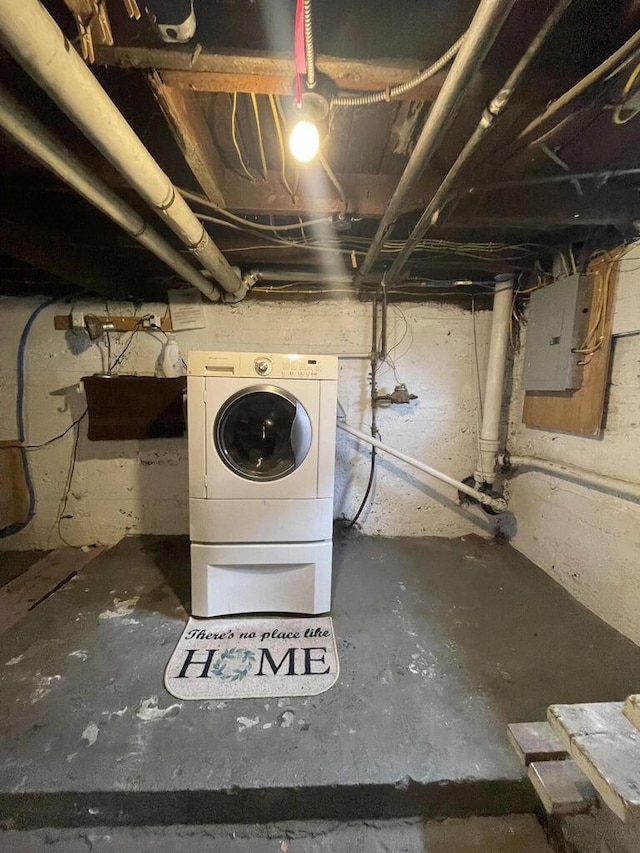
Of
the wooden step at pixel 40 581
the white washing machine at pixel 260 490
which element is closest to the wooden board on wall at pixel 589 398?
the white washing machine at pixel 260 490

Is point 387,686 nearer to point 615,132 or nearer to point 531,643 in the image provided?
point 531,643

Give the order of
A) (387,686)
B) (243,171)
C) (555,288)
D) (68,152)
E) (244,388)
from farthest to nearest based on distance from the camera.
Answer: (555,288) → (244,388) → (243,171) → (387,686) → (68,152)

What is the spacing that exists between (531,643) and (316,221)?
2084mm

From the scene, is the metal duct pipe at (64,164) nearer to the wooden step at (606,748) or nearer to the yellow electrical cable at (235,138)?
the yellow electrical cable at (235,138)

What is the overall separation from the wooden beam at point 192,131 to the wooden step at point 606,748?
195 cm

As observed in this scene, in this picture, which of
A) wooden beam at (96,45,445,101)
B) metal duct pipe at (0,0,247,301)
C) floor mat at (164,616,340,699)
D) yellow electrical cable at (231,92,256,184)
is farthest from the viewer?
floor mat at (164,616,340,699)

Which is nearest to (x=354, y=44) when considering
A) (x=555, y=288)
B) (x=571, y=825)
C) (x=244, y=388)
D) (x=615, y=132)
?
(x=615, y=132)

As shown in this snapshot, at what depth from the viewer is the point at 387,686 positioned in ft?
4.25

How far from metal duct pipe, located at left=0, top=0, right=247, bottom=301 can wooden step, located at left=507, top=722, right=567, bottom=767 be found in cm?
194

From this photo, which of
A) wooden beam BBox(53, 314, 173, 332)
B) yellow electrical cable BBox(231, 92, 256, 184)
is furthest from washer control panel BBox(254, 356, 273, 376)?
wooden beam BBox(53, 314, 173, 332)

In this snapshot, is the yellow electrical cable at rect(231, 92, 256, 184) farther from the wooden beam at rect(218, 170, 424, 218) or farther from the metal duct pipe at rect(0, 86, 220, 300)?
the metal duct pipe at rect(0, 86, 220, 300)

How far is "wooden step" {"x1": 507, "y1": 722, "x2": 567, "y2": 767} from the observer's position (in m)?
0.98

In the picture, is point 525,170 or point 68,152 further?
point 525,170

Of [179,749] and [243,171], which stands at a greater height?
[243,171]
